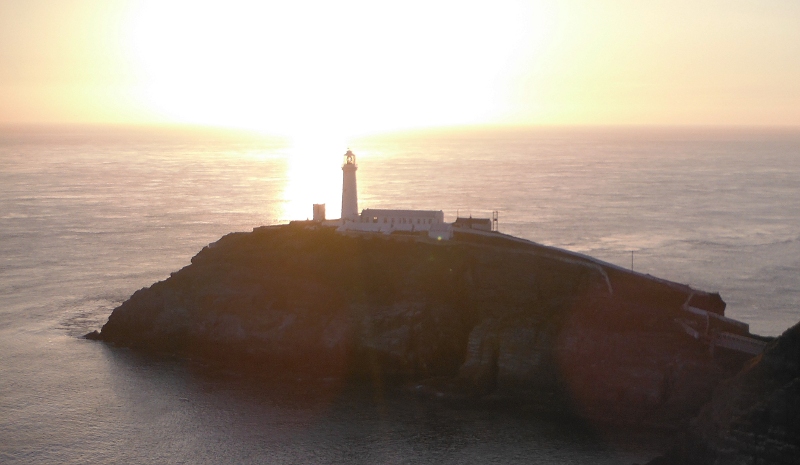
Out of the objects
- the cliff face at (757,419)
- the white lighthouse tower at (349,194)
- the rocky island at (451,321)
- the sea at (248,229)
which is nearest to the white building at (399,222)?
the white lighthouse tower at (349,194)

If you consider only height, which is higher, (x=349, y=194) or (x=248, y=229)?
(x=349, y=194)

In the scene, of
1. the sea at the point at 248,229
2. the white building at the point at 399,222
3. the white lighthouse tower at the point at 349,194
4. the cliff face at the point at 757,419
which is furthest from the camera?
the white lighthouse tower at the point at 349,194

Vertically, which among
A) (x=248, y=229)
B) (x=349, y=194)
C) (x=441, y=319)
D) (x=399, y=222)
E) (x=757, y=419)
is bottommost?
(x=248, y=229)

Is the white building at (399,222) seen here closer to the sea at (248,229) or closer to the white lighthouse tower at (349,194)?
the white lighthouse tower at (349,194)

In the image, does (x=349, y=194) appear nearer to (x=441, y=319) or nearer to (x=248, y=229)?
(x=441, y=319)

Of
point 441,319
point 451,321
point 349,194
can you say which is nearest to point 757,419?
point 451,321

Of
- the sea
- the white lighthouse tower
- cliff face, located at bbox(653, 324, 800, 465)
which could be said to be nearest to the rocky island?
the sea

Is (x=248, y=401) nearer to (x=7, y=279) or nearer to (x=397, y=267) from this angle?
(x=397, y=267)
